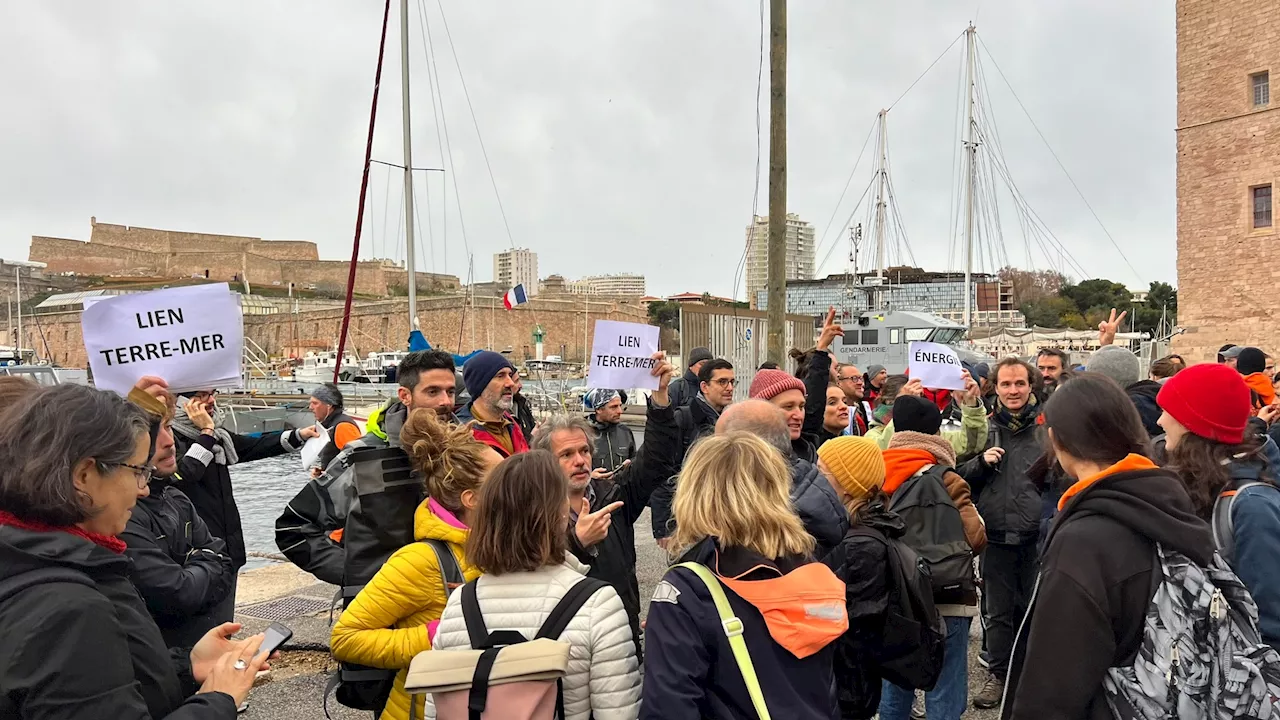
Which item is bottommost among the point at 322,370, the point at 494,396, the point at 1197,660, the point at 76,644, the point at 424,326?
the point at 322,370

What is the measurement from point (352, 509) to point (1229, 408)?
3.06m

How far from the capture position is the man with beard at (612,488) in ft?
9.13

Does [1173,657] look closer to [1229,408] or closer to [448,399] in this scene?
[1229,408]

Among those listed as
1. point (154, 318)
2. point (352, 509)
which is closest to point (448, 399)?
point (352, 509)

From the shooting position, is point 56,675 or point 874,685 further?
point 874,685

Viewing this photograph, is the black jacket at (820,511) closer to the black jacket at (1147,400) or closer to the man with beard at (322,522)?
the man with beard at (322,522)

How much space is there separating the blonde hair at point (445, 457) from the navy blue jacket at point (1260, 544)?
2.38 meters

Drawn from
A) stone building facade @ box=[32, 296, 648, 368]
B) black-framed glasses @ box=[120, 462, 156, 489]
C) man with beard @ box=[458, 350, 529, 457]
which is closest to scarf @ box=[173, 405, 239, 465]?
man with beard @ box=[458, 350, 529, 457]

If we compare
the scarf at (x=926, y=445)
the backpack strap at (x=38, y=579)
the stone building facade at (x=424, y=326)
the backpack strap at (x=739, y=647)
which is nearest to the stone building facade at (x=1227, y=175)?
the scarf at (x=926, y=445)

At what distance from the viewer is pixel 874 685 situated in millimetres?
2922

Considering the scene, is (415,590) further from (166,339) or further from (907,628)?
(166,339)

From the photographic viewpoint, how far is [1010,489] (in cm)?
468

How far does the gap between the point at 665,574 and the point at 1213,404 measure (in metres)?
1.93

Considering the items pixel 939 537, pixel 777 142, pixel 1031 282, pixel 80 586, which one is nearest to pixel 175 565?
pixel 80 586
